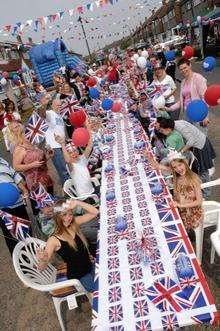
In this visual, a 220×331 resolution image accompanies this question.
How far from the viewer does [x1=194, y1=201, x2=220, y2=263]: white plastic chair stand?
3.38m

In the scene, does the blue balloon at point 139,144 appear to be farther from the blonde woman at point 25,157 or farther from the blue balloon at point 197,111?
the blonde woman at point 25,157

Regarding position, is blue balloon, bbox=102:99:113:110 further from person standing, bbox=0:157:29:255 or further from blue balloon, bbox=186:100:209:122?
person standing, bbox=0:157:29:255

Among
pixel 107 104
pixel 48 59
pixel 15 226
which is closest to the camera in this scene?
pixel 15 226

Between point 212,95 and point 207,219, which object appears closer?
point 207,219

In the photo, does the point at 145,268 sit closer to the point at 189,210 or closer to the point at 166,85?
the point at 189,210

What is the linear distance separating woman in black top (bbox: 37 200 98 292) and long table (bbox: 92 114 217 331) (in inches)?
8.3

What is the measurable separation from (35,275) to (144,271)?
51.3 inches

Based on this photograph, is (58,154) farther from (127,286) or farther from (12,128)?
(127,286)

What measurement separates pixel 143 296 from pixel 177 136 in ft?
7.77

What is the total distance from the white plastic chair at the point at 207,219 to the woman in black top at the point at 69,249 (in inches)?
45.1

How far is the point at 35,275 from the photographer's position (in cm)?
323

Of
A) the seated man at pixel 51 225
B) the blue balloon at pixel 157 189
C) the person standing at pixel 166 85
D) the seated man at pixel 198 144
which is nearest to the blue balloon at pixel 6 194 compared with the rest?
the seated man at pixel 51 225

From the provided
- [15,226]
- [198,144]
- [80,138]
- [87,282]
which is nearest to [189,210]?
[198,144]

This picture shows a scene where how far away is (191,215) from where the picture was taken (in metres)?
3.40
